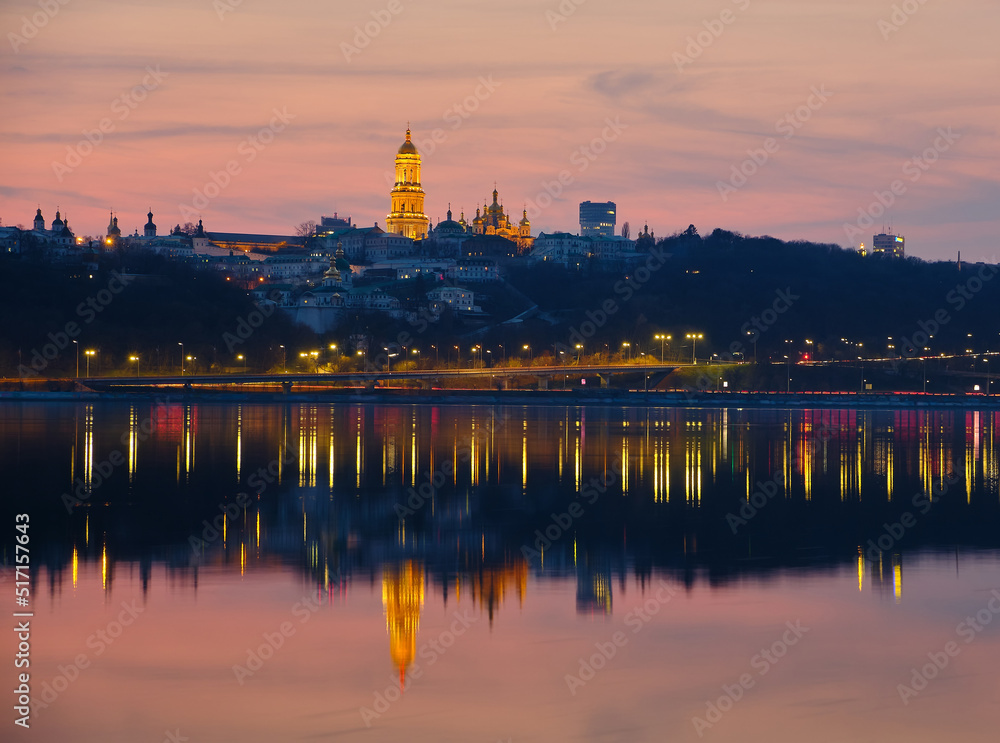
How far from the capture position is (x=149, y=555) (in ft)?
60.4

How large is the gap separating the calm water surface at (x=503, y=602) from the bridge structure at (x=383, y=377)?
56.3 metres

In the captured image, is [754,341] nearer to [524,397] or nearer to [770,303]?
[770,303]

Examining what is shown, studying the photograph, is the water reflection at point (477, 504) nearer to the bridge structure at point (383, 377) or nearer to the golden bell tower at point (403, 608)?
the golden bell tower at point (403, 608)

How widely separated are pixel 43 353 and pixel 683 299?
7478cm

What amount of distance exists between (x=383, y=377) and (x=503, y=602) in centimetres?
7819

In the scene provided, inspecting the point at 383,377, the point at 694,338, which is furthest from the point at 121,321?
the point at 694,338

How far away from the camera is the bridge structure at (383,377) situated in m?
87.8

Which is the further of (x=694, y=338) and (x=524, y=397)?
(x=694, y=338)

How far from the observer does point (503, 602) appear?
51.5ft

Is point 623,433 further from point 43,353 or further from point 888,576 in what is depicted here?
point 43,353

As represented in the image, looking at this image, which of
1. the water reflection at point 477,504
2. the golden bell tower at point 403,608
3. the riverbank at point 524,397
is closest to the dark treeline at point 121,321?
the riverbank at point 524,397

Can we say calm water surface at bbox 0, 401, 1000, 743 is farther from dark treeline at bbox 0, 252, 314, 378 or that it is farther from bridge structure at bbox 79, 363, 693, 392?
dark treeline at bbox 0, 252, 314, 378

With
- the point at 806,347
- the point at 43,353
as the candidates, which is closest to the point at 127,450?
→ the point at 43,353

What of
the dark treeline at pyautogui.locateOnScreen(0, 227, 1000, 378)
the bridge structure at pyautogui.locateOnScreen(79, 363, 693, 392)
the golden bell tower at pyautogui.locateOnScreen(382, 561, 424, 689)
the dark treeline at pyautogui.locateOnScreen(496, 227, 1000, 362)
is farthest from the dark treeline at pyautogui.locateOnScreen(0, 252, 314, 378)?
the golden bell tower at pyautogui.locateOnScreen(382, 561, 424, 689)
